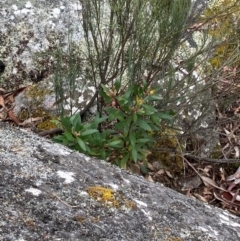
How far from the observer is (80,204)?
5.15 feet

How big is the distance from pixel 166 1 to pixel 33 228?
59.7 inches

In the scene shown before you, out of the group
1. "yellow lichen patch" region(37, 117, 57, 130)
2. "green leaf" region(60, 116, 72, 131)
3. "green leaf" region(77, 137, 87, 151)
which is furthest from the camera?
"yellow lichen patch" region(37, 117, 57, 130)

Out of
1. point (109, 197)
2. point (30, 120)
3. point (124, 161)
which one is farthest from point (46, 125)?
point (109, 197)

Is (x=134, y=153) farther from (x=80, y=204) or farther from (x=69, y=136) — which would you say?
(x=80, y=204)

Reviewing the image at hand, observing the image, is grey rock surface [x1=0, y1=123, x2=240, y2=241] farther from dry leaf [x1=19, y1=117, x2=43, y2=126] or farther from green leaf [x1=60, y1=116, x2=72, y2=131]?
dry leaf [x1=19, y1=117, x2=43, y2=126]

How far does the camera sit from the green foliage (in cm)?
253

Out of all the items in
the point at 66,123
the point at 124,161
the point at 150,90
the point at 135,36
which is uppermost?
the point at 135,36

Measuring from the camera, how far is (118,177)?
186 centimetres

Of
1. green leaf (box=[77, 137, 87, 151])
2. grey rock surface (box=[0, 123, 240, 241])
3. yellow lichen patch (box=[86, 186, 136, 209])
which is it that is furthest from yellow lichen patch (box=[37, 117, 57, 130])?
yellow lichen patch (box=[86, 186, 136, 209])

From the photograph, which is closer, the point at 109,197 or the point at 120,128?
the point at 109,197

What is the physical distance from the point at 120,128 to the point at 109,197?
1.04m

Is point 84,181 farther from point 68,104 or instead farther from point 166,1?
point 68,104

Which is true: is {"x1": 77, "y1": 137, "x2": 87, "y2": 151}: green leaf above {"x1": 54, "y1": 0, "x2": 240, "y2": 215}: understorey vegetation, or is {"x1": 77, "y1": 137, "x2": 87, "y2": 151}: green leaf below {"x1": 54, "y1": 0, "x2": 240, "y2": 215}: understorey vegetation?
below

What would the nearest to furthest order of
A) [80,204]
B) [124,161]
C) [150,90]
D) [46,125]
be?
1. [80,204]
2. [150,90]
3. [124,161]
4. [46,125]
